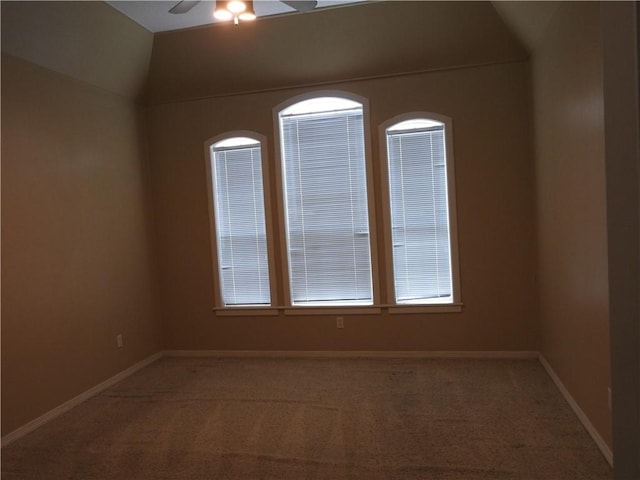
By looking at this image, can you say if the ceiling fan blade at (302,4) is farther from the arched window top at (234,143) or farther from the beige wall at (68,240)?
the beige wall at (68,240)

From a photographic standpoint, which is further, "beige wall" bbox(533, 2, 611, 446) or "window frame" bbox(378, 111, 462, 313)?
"window frame" bbox(378, 111, 462, 313)

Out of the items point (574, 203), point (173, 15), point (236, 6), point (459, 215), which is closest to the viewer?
point (236, 6)

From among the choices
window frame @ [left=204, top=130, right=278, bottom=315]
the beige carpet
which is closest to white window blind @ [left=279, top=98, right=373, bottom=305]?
window frame @ [left=204, top=130, right=278, bottom=315]

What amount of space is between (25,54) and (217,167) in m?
1.99

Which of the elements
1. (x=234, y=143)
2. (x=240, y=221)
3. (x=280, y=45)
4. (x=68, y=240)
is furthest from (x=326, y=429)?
(x=280, y=45)

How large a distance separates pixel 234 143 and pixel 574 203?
11.1 feet

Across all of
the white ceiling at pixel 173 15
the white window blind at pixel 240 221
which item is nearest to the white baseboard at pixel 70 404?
the white window blind at pixel 240 221

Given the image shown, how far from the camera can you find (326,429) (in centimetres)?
314

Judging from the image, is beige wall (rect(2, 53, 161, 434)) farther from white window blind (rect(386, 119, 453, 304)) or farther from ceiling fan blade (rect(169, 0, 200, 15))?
white window blind (rect(386, 119, 453, 304))

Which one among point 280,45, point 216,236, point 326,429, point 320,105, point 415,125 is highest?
point 280,45

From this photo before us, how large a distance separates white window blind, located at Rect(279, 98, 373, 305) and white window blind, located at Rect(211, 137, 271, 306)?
0.32 meters

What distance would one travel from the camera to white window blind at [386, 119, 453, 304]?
451cm

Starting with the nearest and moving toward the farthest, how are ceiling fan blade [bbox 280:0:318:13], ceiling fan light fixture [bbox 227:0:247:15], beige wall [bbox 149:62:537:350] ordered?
ceiling fan light fixture [bbox 227:0:247:15] → ceiling fan blade [bbox 280:0:318:13] → beige wall [bbox 149:62:537:350]

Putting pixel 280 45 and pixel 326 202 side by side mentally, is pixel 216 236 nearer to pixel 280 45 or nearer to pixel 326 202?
pixel 326 202
